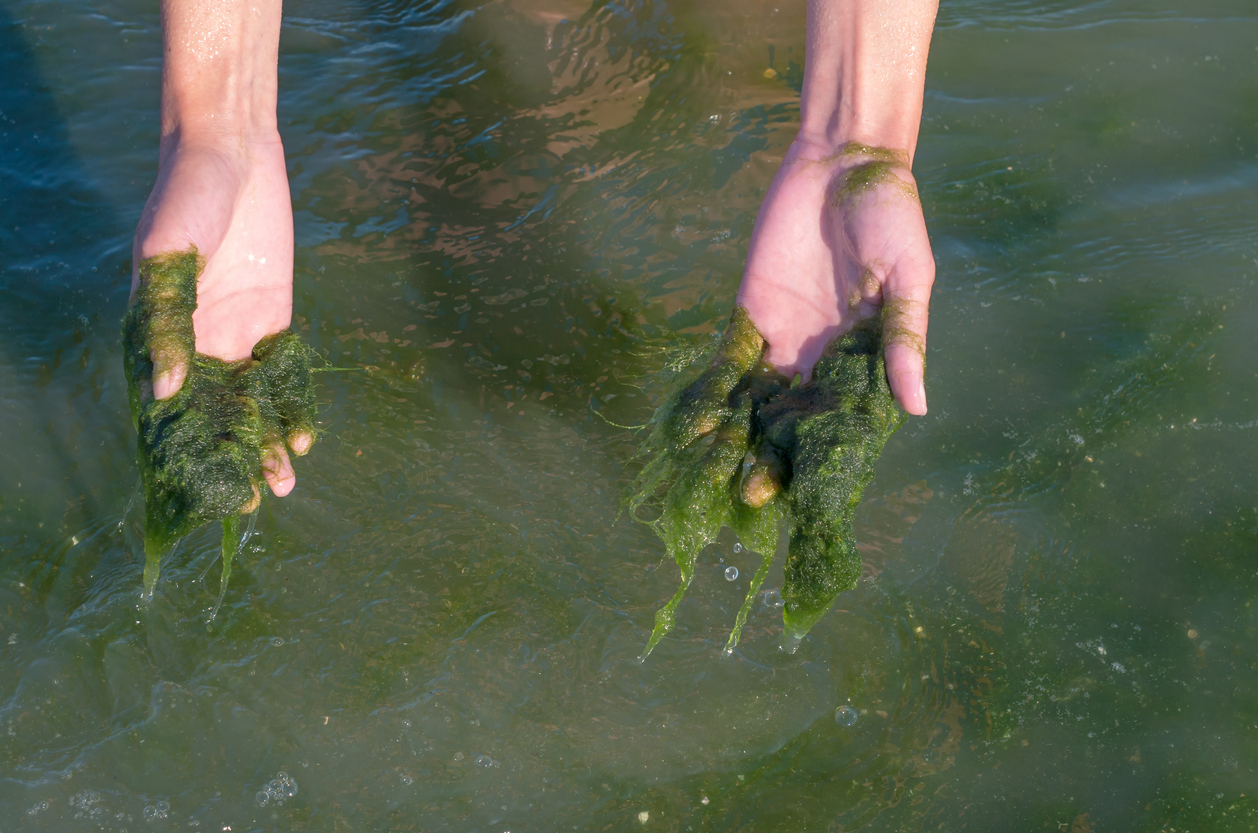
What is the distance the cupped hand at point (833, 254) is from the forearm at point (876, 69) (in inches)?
3.3

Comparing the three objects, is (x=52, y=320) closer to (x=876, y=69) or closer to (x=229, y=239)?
(x=229, y=239)

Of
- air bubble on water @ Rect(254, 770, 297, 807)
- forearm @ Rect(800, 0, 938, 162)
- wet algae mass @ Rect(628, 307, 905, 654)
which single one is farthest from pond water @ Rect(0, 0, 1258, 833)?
forearm @ Rect(800, 0, 938, 162)

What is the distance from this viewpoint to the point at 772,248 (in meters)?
2.97

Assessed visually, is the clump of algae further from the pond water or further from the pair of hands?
the pond water

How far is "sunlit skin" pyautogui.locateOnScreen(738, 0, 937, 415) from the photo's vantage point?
8.84ft

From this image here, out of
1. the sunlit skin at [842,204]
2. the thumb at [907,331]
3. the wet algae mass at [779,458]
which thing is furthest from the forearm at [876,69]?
the wet algae mass at [779,458]

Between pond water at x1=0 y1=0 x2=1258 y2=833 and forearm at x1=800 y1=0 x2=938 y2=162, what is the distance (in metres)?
0.89

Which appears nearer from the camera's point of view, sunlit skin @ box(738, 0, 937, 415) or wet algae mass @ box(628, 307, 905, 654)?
wet algae mass @ box(628, 307, 905, 654)

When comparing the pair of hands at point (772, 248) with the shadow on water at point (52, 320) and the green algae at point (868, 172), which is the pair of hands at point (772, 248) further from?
the shadow on water at point (52, 320)

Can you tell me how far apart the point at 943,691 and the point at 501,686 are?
4.49 feet

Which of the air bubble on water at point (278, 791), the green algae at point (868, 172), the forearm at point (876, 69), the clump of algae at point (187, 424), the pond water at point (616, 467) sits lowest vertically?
the air bubble on water at point (278, 791)

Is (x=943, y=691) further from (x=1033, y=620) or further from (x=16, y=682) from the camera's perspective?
(x=16, y=682)

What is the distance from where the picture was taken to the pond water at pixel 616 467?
2.80 metres

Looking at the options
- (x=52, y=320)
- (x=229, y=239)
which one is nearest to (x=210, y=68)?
(x=229, y=239)
